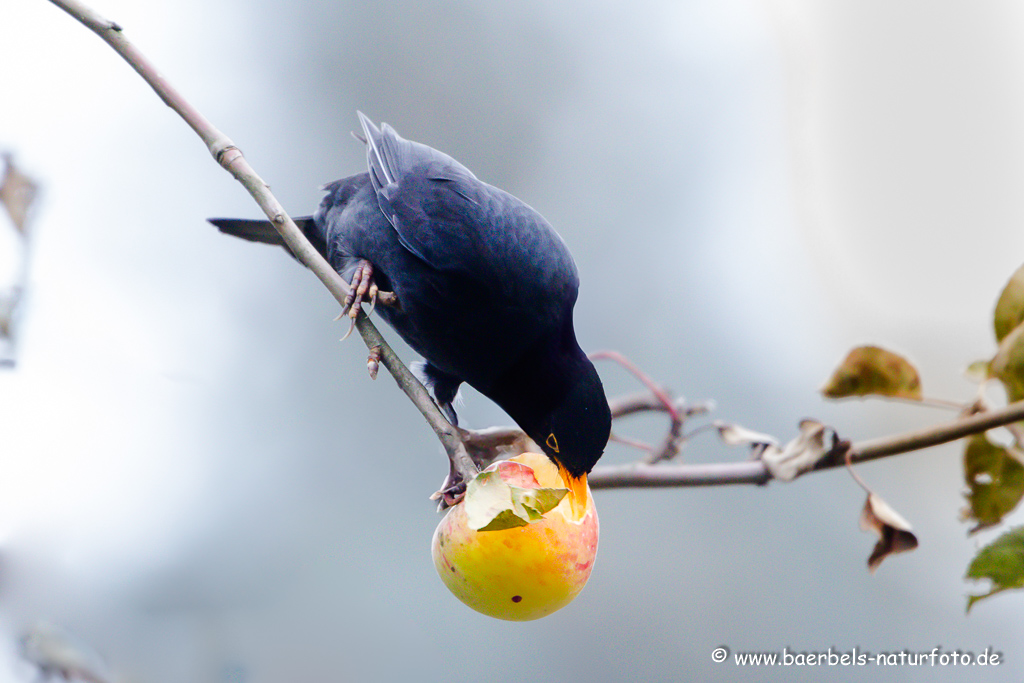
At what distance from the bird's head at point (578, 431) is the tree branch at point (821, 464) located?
10 centimetres

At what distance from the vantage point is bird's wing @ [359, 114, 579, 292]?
8.30 ft

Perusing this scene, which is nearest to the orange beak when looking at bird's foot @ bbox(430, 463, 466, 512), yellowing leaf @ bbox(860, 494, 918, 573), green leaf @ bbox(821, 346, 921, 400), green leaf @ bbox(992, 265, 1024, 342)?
bird's foot @ bbox(430, 463, 466, 512)

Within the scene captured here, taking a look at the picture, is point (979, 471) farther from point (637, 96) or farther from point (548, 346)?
point (637, 96)

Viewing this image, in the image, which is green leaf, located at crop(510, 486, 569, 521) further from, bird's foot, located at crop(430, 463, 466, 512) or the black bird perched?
the black bird perched

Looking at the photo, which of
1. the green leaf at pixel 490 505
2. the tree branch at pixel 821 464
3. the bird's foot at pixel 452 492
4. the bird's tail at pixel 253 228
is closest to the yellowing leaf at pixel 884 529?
the tree branch at pixel 821 464

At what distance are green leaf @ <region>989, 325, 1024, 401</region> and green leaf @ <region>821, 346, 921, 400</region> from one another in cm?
30

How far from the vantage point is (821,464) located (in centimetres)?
185

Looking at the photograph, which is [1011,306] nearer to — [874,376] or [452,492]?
[874,376]

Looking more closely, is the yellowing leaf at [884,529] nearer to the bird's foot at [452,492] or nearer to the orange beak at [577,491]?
the orange beak at [577,491]

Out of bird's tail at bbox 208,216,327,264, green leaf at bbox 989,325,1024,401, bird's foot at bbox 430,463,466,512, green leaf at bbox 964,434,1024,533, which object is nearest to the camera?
bird's foot at bbox 430,463,466,512

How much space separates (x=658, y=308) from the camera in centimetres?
777

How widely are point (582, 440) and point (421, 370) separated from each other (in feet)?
3.53

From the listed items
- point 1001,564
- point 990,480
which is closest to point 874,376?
point 990,480

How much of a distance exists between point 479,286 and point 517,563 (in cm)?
125
